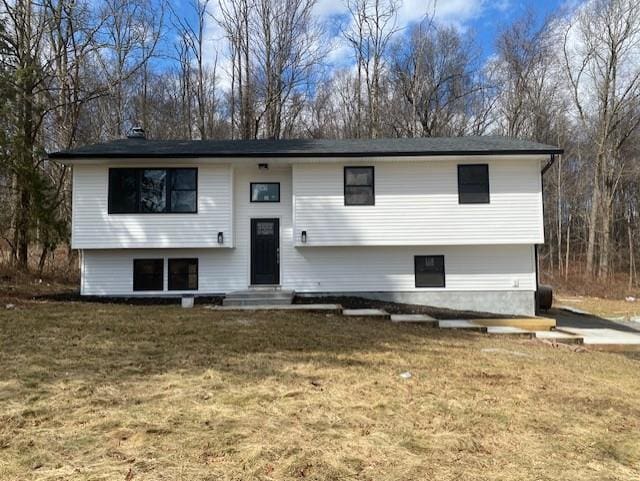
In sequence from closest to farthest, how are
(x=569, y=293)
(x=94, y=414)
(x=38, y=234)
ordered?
(x=94, y=414)
(x=38, y=234)
(x=569, y=293)

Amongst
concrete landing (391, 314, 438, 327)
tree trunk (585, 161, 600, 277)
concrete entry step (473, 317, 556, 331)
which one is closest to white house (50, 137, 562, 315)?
concrete entry step (473, 317, 556, 331)

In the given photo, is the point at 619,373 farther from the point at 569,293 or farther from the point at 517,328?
the point at 569,293

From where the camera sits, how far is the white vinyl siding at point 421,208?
12.5 meters

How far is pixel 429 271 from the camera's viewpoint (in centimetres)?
1300

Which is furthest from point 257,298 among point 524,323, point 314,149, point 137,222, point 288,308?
point 524,323

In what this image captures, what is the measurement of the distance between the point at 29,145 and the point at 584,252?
28.3 m

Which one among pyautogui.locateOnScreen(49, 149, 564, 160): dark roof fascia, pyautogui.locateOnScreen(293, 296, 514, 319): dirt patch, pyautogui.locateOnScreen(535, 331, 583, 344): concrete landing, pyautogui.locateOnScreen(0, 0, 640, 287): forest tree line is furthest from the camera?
pyautogui.locateOnScreen(0, 0, 640, 287): forest tree line

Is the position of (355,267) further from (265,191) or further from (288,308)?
(265,191)

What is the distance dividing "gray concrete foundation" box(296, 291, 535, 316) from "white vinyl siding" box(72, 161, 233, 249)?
2.99 m

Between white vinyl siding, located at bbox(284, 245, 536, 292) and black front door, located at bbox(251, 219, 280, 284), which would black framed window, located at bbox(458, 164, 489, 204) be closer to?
white vinyl siding, located at bbox(284, 245, 536, 292)

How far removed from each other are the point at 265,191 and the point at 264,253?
5.74 feet

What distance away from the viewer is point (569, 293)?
2156 centimetres

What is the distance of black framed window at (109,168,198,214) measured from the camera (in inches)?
491

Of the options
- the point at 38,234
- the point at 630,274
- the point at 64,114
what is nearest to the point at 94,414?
the point at 38,234
